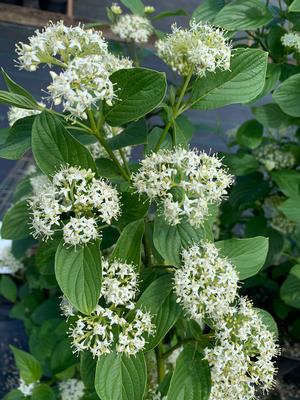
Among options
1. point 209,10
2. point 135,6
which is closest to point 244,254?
point 209,10

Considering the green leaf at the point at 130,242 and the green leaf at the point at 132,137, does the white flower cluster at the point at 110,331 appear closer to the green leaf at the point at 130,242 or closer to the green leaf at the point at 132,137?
the green leaf at the point at 130,242

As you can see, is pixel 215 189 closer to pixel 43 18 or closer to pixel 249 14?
pixel 249 14

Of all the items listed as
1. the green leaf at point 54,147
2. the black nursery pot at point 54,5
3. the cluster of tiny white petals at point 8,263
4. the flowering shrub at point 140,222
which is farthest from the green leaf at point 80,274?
the black nursery pot at point 54,5

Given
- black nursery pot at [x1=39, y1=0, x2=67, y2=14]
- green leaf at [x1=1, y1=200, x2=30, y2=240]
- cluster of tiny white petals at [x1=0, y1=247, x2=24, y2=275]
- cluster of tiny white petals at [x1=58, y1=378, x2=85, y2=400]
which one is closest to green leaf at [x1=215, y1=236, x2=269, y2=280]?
green leaf at [x1=1, y1=200, x2=30, y2=240]

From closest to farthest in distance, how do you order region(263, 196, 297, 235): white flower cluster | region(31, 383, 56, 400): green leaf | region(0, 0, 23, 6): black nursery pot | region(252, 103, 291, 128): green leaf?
region(31, 383, 56, 400): green leaf → region(252, 103, 291, 128): green leaf → region(263, 196, 297, 235): white flower cluster → region(0, 0, 23, 6): black nursery pot

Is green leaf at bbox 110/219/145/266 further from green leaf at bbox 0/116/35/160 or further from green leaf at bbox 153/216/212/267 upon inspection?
green leaf at bbox 0/116/35/160

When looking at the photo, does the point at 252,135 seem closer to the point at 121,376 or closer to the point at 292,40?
the point at 292,40
